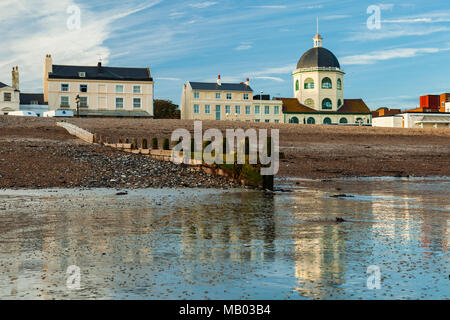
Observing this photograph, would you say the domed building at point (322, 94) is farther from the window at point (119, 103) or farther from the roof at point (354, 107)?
the window at point (119, 103)

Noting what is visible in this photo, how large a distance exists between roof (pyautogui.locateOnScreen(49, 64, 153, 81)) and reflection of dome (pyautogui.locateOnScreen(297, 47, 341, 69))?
35178 millimetres

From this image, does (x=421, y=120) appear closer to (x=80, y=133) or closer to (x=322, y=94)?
(x=322, y=94)

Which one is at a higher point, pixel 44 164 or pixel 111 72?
pixel 111 72

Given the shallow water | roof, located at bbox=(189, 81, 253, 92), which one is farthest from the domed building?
the shallow water

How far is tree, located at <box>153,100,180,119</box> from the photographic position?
109100 mm

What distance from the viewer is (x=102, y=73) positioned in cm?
8838

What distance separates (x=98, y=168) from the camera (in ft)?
70.2

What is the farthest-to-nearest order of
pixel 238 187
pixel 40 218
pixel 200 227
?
1. pixel 238 187
2. pixel 40 218
3. pixel 200 227

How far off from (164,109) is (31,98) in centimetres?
2704

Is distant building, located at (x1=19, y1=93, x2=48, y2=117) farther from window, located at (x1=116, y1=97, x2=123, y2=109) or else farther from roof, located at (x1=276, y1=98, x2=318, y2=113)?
roof, located at (x1=276, y1=98, x2=318, y2=113)

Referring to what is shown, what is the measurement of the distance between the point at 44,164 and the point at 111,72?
69.4 meters

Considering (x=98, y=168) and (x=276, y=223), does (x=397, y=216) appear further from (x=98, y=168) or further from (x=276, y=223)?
(x=98, y=168)

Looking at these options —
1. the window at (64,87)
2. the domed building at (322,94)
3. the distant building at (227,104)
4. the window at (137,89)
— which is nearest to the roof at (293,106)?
the domed building at (322,94)
